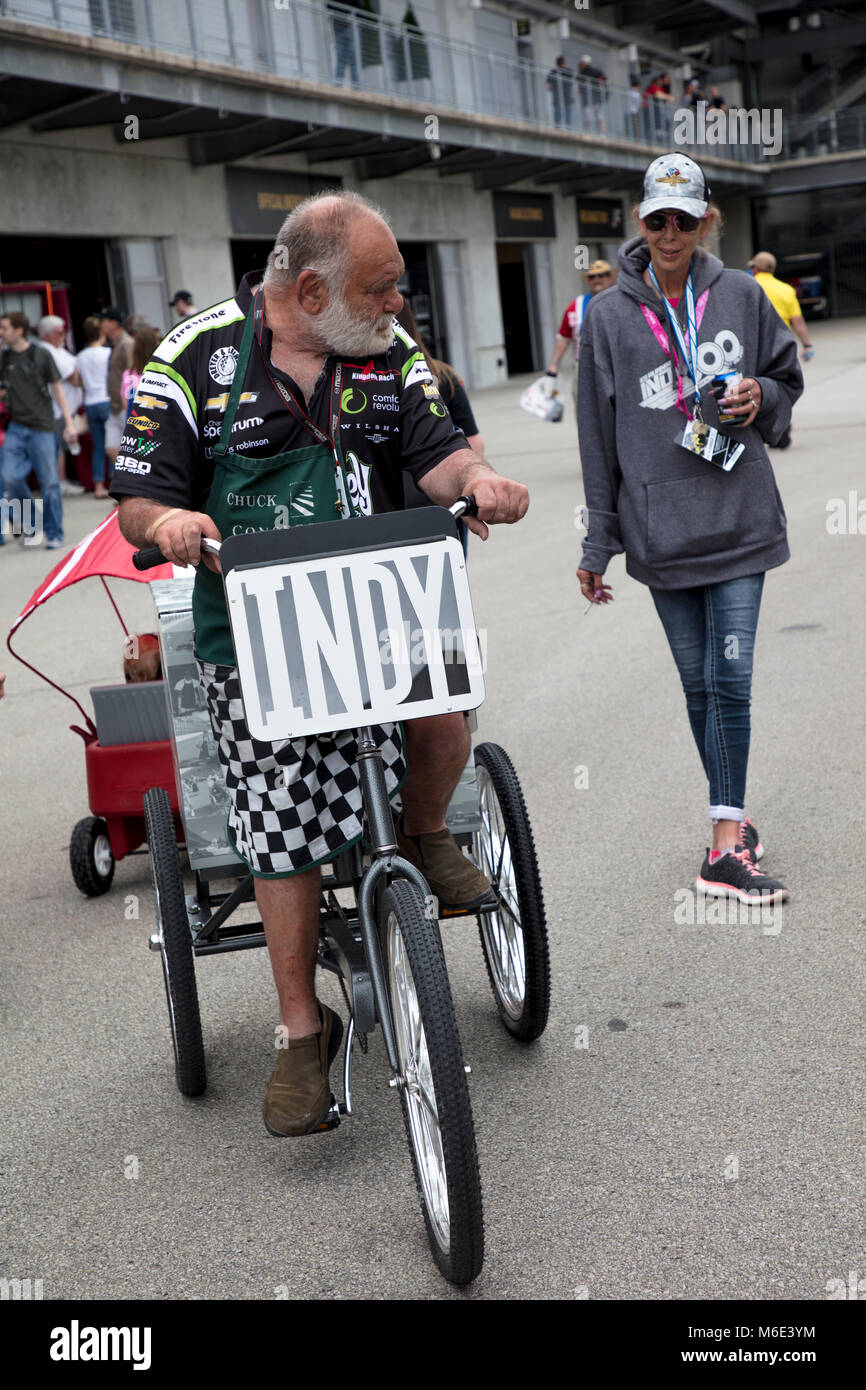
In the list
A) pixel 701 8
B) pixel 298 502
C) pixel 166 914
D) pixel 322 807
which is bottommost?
pixel 166 914

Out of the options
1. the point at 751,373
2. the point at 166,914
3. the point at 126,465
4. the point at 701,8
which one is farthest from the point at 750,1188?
the point at 701,8

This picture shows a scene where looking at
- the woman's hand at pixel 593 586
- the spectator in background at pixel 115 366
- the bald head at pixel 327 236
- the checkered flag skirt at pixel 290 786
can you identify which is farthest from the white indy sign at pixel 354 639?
the spectator in background at pixel 115 366

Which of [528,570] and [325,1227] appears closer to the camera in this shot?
[325,1227]

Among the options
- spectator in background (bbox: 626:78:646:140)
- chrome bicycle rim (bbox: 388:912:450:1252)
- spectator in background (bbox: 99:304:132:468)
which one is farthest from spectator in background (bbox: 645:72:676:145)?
chrome bicycle rim (bbox: 388:912:450:1252)

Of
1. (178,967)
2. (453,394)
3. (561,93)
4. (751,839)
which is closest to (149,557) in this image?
(178,967)

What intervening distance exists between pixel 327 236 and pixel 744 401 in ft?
5.02

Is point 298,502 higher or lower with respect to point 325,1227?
higher

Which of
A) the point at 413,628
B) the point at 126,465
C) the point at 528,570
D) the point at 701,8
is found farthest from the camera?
the point at 701,8

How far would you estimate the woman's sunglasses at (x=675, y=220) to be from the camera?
3902 mm

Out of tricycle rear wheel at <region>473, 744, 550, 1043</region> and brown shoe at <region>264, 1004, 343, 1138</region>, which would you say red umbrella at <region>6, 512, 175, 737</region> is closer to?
tricycle rear wheel at <region>473, 744, 550, 1043</region>
